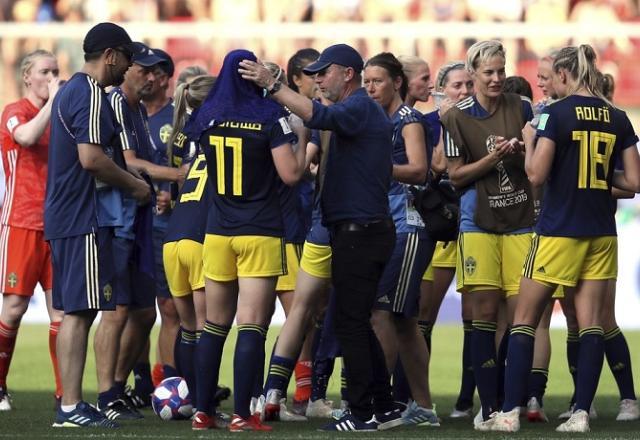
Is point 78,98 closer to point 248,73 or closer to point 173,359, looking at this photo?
point 248,73

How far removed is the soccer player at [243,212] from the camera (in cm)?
770

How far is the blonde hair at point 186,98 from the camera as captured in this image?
883 centimetres

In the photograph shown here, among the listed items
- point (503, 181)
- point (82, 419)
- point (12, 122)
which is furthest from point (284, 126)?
point (12, 122)

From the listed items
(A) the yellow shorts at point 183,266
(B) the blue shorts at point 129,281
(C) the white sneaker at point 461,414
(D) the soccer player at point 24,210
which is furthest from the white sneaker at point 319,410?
(D) the soccer player at point 24,210

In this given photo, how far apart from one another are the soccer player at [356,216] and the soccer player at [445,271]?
1.53 m

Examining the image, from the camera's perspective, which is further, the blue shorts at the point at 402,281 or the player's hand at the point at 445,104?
the player's hand at the point at 445,104

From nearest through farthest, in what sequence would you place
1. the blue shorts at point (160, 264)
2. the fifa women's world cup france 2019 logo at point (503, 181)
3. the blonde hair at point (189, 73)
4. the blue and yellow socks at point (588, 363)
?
the blue and yellow socks at point (588, 363)
the fifa women's world cup france 2019 logo at point (503, 181)
the blonde hair at point (189, 73)
the blue shorts at point (160, 264)

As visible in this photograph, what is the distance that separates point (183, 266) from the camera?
9008mm

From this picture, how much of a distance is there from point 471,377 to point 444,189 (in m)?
Answer: 1.28

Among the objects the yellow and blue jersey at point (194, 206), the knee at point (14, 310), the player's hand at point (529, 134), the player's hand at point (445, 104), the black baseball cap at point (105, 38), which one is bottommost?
the knee at point (14, 310)

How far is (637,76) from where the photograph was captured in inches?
881

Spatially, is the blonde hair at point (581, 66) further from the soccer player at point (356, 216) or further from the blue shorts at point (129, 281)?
the blue shorts at point (129, 281)

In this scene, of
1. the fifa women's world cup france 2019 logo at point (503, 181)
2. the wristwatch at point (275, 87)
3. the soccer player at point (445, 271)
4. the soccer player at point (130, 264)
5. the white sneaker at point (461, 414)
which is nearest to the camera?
the wristwatch at point (275, 87)

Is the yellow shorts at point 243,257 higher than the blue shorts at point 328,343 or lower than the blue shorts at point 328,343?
higher
